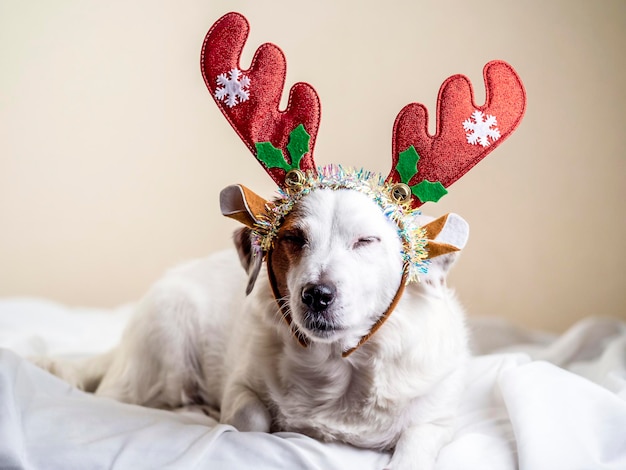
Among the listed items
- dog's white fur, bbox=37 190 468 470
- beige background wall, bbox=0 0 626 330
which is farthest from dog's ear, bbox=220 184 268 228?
beige background wall, bbox=0 0 626 330

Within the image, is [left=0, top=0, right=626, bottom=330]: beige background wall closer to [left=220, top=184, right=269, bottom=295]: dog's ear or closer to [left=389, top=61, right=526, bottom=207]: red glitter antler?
[left=389, top=61, right=526, bottom=207]: red glitter antler

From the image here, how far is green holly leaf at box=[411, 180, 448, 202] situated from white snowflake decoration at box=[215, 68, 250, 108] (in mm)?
480

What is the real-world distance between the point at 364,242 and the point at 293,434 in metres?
0.54

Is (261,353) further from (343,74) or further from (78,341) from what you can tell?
(343,74)

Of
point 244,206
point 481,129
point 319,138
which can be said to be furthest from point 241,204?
point 319,138

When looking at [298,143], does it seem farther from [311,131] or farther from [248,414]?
[248,414]

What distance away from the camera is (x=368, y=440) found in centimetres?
173

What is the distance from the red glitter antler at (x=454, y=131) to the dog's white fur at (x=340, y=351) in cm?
15

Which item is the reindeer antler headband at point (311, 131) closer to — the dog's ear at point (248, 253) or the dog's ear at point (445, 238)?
the dog's ear at point (445, 238)

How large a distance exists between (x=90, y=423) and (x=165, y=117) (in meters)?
2.42

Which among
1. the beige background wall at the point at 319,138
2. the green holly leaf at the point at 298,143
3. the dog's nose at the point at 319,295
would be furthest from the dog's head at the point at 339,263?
the beige background wall at the point at 319,138

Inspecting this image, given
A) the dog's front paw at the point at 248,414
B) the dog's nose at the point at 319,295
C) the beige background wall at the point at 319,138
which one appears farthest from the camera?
the beige background wall at the point at 319,138

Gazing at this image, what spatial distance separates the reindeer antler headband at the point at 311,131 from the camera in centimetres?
166

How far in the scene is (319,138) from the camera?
358 centimetres
